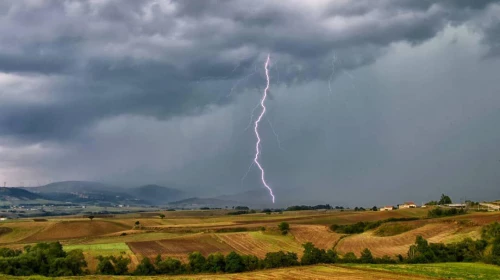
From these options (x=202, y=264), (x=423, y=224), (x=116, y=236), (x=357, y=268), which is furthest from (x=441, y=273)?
(x=116, y=236)

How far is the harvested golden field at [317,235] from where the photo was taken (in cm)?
9144

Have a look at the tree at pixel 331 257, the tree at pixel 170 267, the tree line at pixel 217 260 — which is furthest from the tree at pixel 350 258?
the tree at pixel 170 267

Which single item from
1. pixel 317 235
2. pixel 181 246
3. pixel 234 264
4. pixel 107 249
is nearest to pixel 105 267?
pixel 234 264

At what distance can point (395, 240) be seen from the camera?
89688 mm

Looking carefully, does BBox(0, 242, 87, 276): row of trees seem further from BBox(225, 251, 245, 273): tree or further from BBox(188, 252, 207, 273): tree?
BBox(225, 251, 245, 273): tree

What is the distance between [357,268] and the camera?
6328cm

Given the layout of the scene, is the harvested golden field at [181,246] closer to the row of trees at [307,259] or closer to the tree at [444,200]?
the row of trees at [307,259]

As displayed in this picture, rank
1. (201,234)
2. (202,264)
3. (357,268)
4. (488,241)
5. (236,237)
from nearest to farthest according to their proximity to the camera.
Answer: (357,268)
(202,264)
(488,241)
(236,237)
(201,234)

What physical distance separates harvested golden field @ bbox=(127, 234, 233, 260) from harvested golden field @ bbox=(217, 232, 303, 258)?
2243 mm

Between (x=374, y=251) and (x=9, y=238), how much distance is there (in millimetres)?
89163

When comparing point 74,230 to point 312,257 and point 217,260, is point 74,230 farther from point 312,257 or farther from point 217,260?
point 312,257

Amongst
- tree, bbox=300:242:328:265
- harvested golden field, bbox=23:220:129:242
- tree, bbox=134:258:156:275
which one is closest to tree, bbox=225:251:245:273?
tree, bbox=300:242:328:265

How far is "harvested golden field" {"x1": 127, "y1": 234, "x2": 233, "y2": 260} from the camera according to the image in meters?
81.9

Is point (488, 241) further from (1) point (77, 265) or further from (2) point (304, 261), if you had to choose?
(1) point (77, 265)
